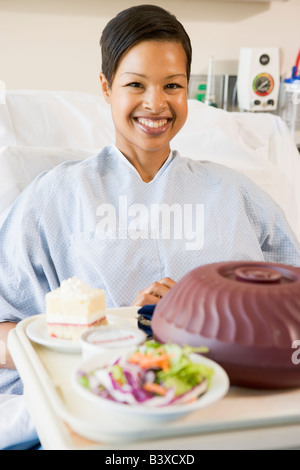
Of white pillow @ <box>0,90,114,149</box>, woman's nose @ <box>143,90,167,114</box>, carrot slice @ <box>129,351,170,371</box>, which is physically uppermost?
woman's nose @ <box>143,90,167,114</box>

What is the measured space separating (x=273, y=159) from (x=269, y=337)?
163cm

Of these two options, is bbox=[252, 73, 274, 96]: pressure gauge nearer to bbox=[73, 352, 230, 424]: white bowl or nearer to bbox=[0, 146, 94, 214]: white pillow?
bbox=[0, 146, 94, 214]: white pillow

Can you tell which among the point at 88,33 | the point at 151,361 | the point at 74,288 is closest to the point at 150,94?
the point at 74,288

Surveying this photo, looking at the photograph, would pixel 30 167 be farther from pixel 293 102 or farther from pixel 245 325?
pixel 293 102

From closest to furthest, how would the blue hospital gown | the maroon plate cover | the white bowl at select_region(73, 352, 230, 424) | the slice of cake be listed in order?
the white bowl at select_region(73, 352, 230, 424)
the maroon plate cover
the slice of cake
the blue hospital gown

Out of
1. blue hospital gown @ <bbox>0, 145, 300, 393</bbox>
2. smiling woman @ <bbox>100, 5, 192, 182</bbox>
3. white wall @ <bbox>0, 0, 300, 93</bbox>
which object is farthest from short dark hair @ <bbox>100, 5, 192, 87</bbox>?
white wall @ <bbox>0, 0, 300, 93</bbox>

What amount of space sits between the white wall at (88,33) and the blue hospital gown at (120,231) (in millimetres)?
1279

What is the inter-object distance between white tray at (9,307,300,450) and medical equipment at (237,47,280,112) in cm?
235

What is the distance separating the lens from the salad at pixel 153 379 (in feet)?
2.22

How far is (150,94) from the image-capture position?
1459 mm

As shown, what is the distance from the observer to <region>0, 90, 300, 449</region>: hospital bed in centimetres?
182
